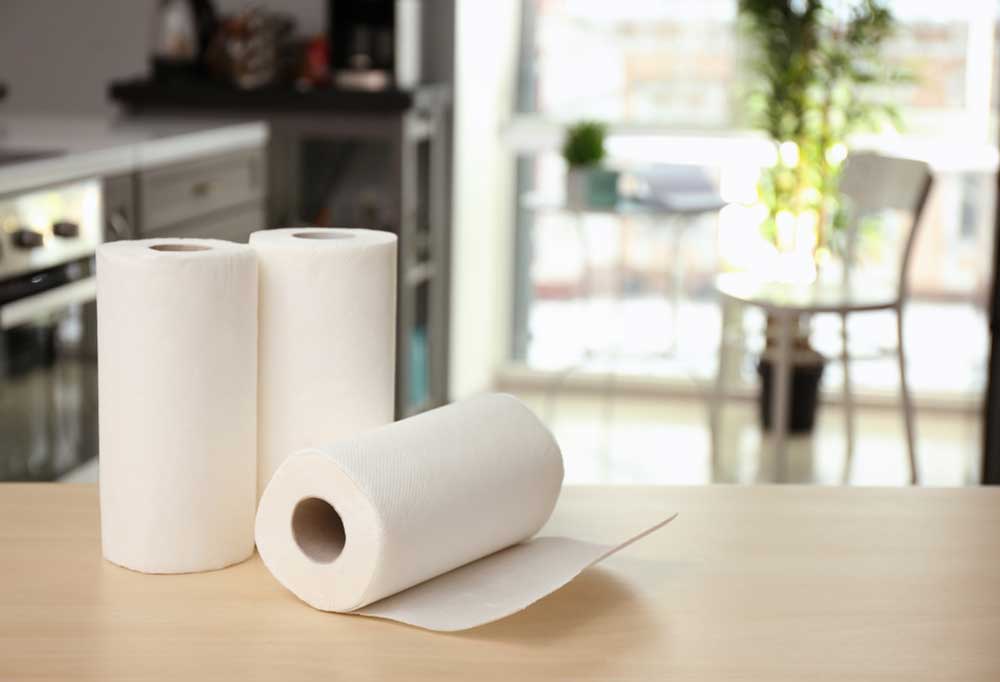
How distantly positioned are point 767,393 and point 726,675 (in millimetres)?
3564

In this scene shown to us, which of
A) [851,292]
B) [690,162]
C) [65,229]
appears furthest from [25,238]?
[690,162]

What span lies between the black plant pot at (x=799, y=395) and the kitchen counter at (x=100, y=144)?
167 centimetres

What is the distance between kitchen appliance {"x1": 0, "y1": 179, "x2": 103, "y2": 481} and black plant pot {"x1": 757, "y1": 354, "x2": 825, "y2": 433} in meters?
2.17

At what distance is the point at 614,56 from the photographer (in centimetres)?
478

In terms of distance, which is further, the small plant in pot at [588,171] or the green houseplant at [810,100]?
the green houseplant at [810,100]

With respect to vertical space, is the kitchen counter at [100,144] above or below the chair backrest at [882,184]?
above

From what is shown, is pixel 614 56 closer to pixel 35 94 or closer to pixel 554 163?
pixel 554 163

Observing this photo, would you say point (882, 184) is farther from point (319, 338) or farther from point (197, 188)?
point (319, 338)

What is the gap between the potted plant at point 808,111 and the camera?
4035 mm

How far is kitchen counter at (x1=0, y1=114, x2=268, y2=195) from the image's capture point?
250 centimetres

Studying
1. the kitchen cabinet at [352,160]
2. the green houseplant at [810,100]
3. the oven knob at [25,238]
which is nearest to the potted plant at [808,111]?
the green houseplant at [810,100]

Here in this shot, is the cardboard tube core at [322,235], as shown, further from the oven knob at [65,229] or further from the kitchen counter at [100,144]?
the oven knob at [65,229]

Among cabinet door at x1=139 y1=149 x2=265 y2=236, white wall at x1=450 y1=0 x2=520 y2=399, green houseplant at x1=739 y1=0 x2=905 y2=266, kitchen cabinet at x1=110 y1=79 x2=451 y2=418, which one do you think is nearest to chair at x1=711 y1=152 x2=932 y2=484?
green houseplant at x1=739 y1=0 x2=905 y2=266

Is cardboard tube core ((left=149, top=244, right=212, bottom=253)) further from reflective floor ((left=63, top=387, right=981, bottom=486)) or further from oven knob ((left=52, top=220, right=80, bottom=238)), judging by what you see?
reflective floor ((left=63, top=387, right=981, bottom=486))
